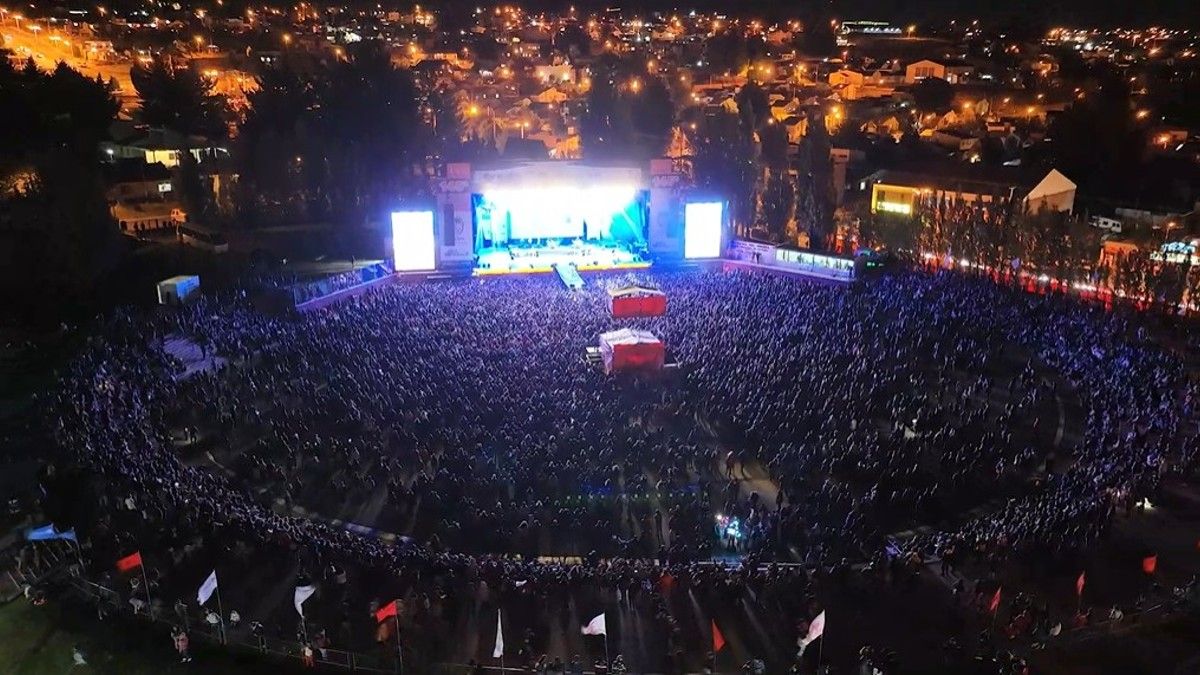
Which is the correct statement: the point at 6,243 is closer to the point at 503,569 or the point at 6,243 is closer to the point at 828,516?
the point at 503,569

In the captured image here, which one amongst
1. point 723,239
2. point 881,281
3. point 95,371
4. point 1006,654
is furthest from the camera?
point 723,239

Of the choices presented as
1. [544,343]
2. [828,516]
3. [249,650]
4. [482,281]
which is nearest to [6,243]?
[482,281]

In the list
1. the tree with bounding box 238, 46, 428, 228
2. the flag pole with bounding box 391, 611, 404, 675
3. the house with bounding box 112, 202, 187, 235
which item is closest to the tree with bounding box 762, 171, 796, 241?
the tree with bounding box 238, 46, 428, 228

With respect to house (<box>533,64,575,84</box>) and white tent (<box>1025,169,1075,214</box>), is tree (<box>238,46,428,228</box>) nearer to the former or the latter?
white tent (<box>1025,169,1075,214</box>)

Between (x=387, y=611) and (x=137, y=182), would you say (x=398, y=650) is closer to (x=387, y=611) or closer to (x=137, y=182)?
(x=387, y=611)

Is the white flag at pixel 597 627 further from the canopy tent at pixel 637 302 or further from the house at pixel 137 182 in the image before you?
the house at pixel 137 182

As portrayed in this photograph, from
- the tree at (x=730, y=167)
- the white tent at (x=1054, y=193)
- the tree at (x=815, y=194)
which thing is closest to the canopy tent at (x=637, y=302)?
the tree at (x=730, y=167)

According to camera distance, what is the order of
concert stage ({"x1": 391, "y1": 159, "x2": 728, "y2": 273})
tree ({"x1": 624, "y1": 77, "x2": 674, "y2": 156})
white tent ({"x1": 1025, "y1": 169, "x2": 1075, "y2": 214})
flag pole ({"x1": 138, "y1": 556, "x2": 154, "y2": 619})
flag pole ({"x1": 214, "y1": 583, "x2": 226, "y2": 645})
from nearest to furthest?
flag pole ({"x1": 214, "y1": 583, "x2": 226, "y2": 645}) < flag pole ({"x1": 138, "y1": 556, "x2": 154, "y2": 619}) < concert stage ({"x1": 391, "y1": 159, "x2": 728, "y2": 273}) < white tent ({"x1": 1025, "y1": 169, "x2": 1075, "y2": 214}) < tree ({"x1": 624, "y1": 77, "x2": 674, "y2": 156})

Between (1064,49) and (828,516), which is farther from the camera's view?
(1064,49)
